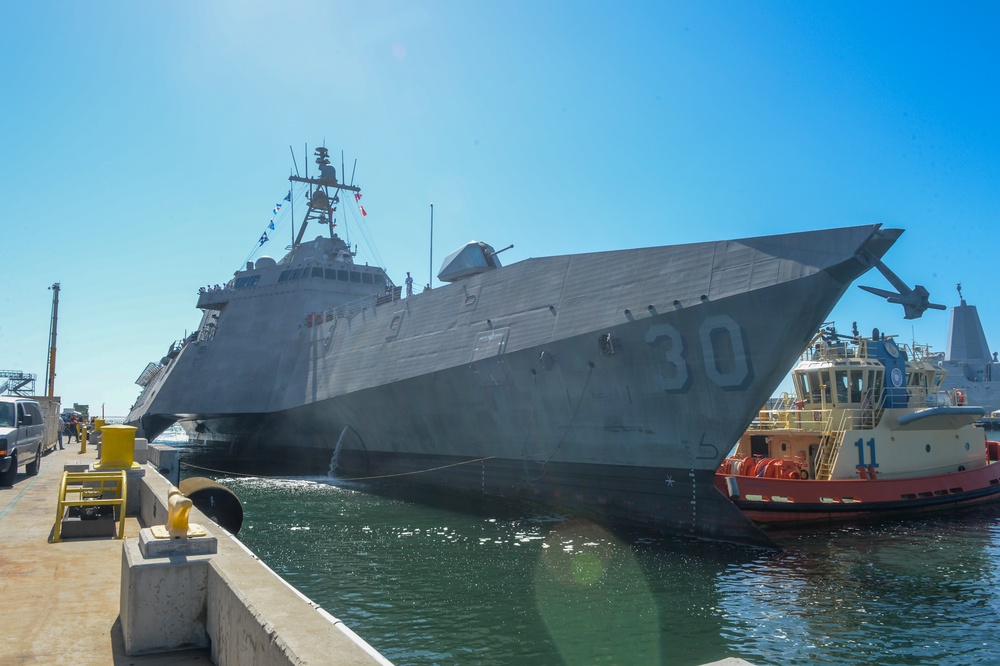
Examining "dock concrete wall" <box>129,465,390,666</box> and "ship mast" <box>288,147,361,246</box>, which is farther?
"ship mast" <box>288,147,361,246</box>

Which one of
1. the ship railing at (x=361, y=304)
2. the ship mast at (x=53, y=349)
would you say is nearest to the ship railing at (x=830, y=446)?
the ship railing at (x=361, y=304)

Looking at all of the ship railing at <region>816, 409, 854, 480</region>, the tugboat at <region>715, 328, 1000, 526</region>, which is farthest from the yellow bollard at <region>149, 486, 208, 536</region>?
the ship railing at <region>816, 409, 854, 480</region>

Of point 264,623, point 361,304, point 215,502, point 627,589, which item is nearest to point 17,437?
point 215,502

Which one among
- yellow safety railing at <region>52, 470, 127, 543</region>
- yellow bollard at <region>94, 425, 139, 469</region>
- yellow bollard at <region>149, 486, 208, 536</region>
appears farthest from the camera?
yellow bollard at <region>94, 425, 139, 469</region>

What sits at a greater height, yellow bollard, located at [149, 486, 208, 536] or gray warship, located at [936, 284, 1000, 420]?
gray warship, located at [936, 284, 1000, 420]

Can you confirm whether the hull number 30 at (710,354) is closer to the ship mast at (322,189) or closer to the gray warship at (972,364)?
the ship mast at (322,189)

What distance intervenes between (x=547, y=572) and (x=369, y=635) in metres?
3.21

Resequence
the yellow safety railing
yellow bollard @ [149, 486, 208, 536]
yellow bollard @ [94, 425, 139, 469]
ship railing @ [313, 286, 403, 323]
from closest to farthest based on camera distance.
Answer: yellow bollard @ [149, 486, 208, 536], the yellow safety railing, yellow bollard @ [94, 425, 139, 469], ship railing @ [313, 286, 403, 323]

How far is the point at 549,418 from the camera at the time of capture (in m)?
13.9

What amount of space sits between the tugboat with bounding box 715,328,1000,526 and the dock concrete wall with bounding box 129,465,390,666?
11.2 metres

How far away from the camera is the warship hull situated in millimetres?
11000

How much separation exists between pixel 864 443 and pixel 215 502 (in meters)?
13.9

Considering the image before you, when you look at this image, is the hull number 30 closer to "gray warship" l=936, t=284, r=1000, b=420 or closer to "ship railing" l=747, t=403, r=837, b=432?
"ship railing" l=747, t=403, r=837, b=432

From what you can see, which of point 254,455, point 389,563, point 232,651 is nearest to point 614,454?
point 389,563
